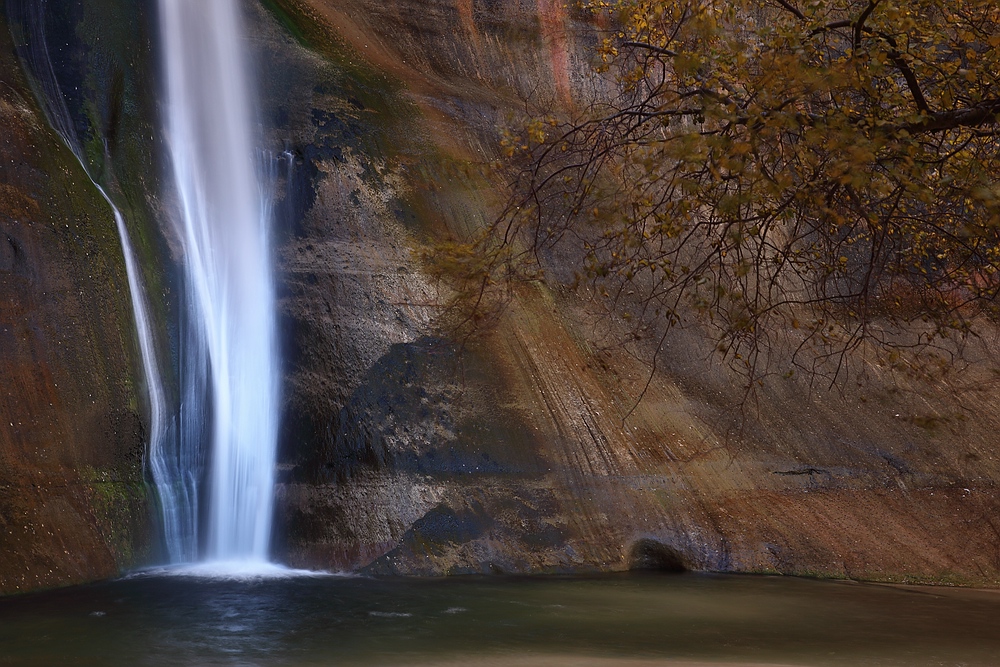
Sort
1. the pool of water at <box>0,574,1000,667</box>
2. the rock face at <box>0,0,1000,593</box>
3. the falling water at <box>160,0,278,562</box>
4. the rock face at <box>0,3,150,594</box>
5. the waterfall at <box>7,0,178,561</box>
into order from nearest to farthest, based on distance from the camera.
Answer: the pool of water at <box>0,574,1000,667</box>
the rock face at <box>0,3,150,594</box>
the rock face at <box>0,0,1000,593</box>
the waterfall at <box>7,0,178,561</box>
the falling water at <box>160,0,278,562</box>

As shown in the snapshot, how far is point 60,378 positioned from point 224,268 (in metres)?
2.71

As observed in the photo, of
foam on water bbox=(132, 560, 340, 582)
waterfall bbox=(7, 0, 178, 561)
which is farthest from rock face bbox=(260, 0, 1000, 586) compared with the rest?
waterfall bbox=(7, 0, 178, 561)

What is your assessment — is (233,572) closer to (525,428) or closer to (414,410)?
(414,410)

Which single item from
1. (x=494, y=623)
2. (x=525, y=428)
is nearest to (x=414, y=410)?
(x=525, y=428)

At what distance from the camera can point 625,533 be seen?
10992 mm

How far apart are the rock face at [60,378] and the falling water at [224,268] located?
33.8 inches

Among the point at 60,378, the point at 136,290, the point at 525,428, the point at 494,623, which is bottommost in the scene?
the point at 494,623

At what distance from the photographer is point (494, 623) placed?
7.82m

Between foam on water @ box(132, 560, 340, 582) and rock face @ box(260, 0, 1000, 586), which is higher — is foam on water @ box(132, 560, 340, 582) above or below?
below

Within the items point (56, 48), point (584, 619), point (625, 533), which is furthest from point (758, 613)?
point (56, 48)

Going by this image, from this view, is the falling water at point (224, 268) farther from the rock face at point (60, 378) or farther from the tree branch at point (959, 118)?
the tree branch at point (959, 118)

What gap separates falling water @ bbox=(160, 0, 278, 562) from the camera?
35.1 feet

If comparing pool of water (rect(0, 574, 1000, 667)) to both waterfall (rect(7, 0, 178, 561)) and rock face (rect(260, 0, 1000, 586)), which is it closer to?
rock face (rect(260, 0, 1000, 586))

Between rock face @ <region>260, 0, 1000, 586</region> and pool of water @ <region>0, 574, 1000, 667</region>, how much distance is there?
0.76 meters
